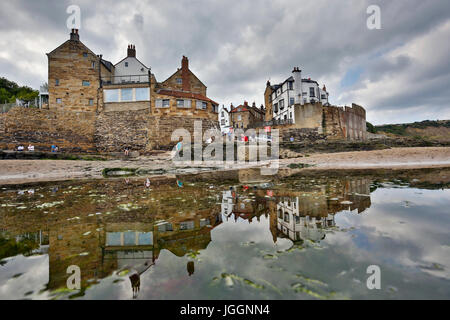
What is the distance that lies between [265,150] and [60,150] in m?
27.1

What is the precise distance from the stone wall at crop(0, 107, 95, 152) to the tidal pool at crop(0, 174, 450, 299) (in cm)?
2732

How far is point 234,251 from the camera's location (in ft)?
9.10

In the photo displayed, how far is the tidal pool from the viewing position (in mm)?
1909

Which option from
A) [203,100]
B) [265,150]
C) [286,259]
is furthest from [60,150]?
[286,259]

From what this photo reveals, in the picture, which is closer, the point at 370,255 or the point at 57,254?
the point at 370,255

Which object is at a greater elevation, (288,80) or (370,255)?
(288,80)

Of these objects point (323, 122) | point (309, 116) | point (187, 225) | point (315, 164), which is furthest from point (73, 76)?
point (323, 122)

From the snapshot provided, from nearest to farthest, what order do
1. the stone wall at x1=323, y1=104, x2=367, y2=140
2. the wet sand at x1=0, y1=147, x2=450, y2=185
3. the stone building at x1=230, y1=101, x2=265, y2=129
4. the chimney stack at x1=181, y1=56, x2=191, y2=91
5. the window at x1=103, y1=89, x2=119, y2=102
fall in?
1. the wet sand at x1=0, y1=147, x2=450, y2=185
2. the window at x1=103, y1=89, x2=119, y2=102
3. the stone wall at x1=323, y1=104, x2=367, y2=140
4. the chimney stack at x1=181, y1=56, x2=191, y2=91
5. the stone building at x1=230, y1=101, x2=265, y2=129

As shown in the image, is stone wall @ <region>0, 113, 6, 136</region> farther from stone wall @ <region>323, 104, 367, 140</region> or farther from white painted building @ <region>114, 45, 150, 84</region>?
stone wall @ <region>323, 104, 367, 140</region>

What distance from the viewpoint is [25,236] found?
3.48 metres

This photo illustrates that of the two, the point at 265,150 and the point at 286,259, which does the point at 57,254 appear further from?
the point at 265,150

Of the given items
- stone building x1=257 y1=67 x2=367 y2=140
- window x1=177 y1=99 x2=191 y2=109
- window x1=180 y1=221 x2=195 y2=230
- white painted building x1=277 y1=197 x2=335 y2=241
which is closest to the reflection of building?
white painted building x1=277 y1=197 x2=335 y2=241

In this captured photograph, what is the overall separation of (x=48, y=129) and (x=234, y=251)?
34557 mm

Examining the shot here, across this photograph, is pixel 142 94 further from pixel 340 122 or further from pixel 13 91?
pixel 13 91
